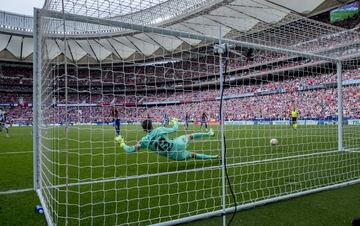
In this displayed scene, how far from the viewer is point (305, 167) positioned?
7.20 m

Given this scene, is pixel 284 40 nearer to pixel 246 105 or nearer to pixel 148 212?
pixel 148 212

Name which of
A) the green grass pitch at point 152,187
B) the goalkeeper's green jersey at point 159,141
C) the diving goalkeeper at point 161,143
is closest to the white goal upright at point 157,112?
the green grass pitch at point 152,187

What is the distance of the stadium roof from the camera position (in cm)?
448

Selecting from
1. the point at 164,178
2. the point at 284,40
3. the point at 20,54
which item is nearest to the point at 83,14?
the point at 164,178

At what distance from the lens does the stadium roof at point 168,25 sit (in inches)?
176

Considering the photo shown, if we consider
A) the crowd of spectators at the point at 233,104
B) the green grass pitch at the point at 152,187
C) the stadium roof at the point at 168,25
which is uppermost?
the stadium roof at the point at 168,25

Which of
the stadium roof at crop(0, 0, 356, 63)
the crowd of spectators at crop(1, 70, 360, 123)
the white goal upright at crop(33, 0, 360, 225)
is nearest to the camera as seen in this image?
the white goal upright at crop(33, 0, 360, 225)

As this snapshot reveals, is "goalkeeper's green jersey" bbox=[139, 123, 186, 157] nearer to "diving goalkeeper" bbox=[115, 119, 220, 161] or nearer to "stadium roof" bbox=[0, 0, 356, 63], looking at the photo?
"diving goalkeeper" bbox=[115, 119, 220, 161]

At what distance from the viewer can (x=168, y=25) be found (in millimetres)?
15750

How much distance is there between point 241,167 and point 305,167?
1.46 metres

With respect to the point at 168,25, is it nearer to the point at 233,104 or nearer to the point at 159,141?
the point at 233,104

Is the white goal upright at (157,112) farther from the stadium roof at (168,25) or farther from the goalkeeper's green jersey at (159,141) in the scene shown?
the goalkeeper's green jersey at (159,141)

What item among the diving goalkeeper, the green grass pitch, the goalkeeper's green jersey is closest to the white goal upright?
the green grass pitch

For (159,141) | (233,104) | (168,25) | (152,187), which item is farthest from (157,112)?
(168,25)
